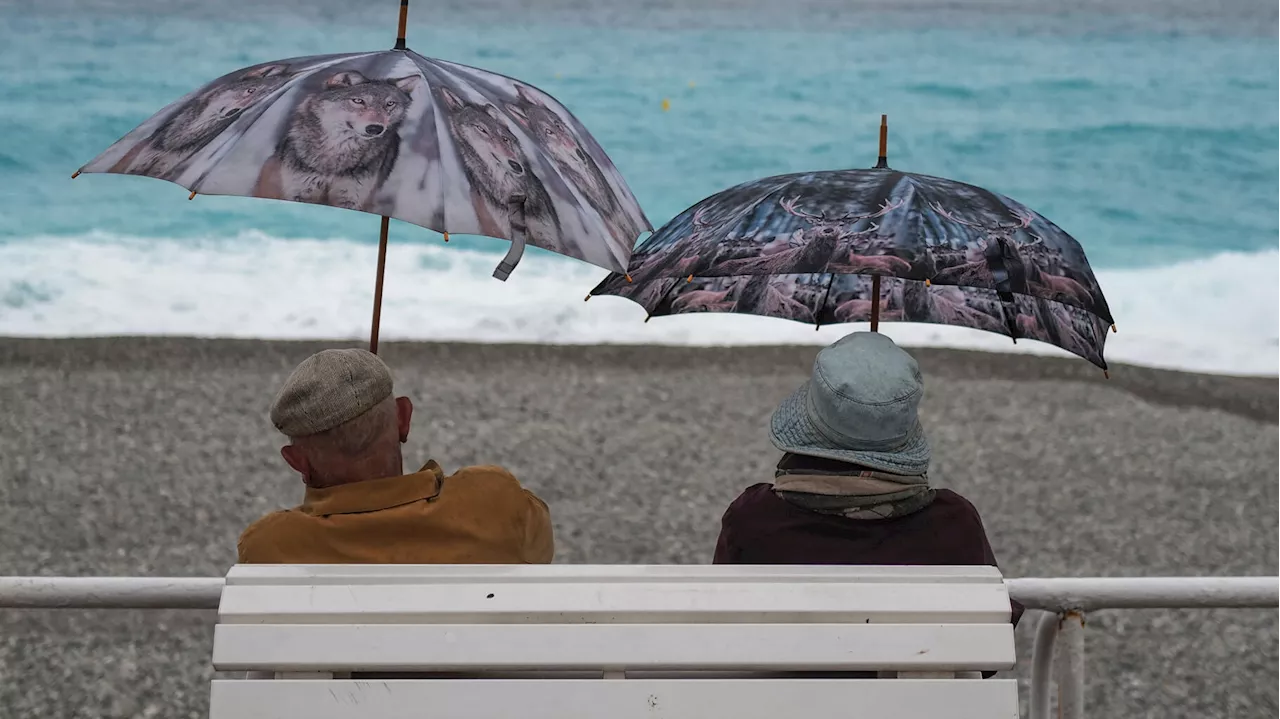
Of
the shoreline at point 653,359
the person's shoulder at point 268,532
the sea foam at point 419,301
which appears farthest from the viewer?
the sea foam at point 419,301

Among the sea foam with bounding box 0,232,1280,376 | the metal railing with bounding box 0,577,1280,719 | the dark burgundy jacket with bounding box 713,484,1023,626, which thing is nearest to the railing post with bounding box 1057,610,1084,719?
the metal railing with bounding box 0,577,1280,719

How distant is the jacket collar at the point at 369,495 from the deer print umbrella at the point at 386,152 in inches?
14.5

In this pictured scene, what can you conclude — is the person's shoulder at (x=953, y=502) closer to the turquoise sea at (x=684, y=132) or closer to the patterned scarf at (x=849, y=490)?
the patterned scarf at (x=849, y=490)

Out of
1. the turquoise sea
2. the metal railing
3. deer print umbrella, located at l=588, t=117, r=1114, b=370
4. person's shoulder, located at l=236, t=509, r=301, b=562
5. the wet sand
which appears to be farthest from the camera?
the turquoise sea

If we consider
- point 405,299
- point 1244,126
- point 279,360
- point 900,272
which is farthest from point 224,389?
point 1244,126

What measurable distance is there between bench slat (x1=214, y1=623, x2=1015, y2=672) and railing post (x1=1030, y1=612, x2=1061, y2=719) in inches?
13.4

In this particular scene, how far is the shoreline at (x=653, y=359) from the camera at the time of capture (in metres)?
8.08

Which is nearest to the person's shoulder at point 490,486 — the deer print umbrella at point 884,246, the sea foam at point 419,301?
the deer print umbrella at point 884,246

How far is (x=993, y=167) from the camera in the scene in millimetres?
20688

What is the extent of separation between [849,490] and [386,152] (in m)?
0.85

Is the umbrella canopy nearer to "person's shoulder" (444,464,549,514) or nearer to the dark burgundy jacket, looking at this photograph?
"person's shoulder" (444,464,549,514)

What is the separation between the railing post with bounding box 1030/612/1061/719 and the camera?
1.73 meters

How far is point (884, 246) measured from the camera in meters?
2.13

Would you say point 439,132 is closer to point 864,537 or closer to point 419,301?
point 864,537
